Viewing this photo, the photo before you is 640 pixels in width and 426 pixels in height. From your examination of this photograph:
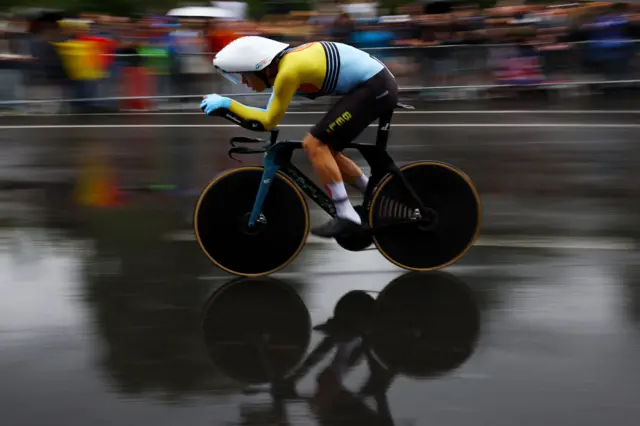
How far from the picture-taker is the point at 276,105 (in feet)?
19.7

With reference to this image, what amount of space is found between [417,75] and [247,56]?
10.7 metres

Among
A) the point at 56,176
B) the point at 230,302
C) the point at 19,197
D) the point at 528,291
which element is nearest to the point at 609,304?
the point at 528,291

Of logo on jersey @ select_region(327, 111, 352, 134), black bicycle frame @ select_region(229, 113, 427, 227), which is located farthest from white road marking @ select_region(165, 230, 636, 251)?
logo on jersey @ select_region(327, 111, 352, 134)

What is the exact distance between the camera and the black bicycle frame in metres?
6.33

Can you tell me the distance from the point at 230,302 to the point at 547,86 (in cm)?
1136

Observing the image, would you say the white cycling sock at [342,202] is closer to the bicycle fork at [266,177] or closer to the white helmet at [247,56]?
the bicycle fork at [266,177]

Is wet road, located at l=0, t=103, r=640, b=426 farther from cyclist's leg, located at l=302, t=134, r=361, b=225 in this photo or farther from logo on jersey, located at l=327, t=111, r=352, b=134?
logo on jersey, located at l=327, t=111, r=352, b=134

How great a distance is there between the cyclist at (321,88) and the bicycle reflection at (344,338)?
577 mm

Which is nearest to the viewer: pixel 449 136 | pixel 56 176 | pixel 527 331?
pixel 527 331

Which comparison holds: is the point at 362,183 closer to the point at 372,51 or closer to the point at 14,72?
the point at 372,51

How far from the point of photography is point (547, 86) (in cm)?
1638

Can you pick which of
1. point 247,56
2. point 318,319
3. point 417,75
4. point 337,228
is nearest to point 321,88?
point 247,56

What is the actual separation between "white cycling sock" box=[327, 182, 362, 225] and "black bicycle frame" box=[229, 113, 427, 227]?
0.22 feet

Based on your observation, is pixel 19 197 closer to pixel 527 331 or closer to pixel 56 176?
pixel 56 176
